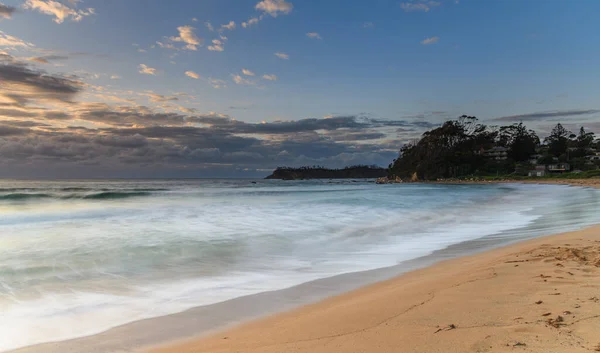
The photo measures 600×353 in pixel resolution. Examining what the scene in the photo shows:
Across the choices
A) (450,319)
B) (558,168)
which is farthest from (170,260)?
(558,168)

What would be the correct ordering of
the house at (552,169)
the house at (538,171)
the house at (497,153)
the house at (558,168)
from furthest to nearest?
the house at (497,153) → the house at (558,168) → the house at (552,169) → the house at (538,171)

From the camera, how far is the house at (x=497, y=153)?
316 feet

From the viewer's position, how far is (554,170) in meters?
81.6

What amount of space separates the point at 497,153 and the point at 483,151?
3.40 metres

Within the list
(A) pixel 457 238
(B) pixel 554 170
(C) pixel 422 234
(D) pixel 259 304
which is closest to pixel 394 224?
(C) pixel 422 234

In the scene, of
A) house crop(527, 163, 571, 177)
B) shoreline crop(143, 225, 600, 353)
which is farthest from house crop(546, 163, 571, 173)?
shoreline crop(143, 225, 600, 353)

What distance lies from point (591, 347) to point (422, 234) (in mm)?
7436

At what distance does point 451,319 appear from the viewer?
8.50 ft

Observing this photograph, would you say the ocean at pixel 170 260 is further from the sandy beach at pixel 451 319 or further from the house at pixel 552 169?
the house at pixel 552 169

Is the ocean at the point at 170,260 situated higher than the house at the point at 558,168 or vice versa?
the house at the point at 558,168

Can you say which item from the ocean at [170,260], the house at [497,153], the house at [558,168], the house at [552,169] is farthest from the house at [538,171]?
the ocean at [170,260]

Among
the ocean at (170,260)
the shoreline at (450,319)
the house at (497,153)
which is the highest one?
the house at (497,153)

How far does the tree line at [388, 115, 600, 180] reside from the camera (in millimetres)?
89250

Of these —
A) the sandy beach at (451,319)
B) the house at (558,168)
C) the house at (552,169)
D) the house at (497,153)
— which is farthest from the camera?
the house at (497,153)
